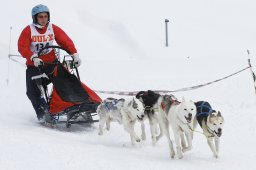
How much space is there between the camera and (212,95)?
30.2ft

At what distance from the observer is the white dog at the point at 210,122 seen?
4961 mm

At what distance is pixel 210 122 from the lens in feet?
16.5

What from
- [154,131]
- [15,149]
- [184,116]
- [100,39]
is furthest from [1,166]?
[100,39]

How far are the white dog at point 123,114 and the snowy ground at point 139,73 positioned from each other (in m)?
0.19

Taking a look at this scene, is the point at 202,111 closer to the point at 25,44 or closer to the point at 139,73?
the point at 25,44

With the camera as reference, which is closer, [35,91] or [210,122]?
[210,122]

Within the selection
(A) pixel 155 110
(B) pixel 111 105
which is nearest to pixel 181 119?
(A) pixel 155 110

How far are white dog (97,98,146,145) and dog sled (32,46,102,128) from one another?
0.15m

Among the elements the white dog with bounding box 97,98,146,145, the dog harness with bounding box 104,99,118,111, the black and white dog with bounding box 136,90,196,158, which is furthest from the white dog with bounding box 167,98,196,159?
the dog harness with bounding box 104,99,118,111

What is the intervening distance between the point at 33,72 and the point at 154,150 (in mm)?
2243

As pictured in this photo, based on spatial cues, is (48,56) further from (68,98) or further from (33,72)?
(68,98)

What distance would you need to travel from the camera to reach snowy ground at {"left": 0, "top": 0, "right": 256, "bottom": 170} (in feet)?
15.8

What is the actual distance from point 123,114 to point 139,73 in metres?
6.14

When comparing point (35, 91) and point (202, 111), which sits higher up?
point (35, 91)
